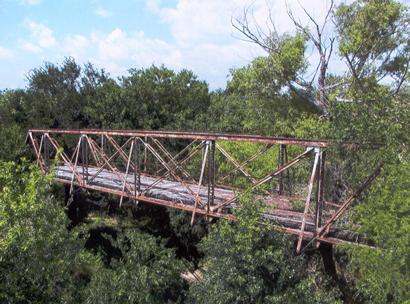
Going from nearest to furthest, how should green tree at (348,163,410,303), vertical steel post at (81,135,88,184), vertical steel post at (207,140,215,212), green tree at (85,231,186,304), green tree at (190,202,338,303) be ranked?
green tree at (348,163,410,303) < green tree at (190,202,338,303) < green tree at (85,231,186,304) < vertical steel post at (207,140,215,212) < vertical steel post at (81,135,88,184)

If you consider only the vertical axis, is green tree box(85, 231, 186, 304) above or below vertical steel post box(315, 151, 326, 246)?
below

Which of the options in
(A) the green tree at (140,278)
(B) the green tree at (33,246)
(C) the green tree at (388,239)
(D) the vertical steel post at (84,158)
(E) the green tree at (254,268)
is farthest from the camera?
(D) the vertical steel post at (84,158)

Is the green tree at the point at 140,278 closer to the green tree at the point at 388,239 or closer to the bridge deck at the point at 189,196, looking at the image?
the bridge deck at the point at 189,196

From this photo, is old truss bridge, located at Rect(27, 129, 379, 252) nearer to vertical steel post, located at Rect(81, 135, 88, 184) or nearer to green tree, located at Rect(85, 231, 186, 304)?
vertical steel post, located at Rect(81, 135, 88, 184)

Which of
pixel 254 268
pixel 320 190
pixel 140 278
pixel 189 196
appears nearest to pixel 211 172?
pixel 189 196

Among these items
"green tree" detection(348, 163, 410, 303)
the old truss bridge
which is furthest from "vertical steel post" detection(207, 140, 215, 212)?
"green tree" detection(348, 163, 410, 303)

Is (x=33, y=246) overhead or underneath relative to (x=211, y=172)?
underneath

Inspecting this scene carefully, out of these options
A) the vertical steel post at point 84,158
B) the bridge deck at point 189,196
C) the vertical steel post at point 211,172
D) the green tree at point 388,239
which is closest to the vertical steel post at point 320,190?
the bridge deck at point 189,196

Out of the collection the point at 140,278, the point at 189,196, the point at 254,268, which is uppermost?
the point at 189,196

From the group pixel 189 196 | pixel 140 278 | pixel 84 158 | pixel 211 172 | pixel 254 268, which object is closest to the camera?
pixel 254 268

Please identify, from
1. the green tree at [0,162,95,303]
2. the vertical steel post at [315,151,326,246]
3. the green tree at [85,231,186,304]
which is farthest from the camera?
the green tree at [85,231,186,304]

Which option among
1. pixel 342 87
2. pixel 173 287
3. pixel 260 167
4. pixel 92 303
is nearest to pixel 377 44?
pixel 342 87

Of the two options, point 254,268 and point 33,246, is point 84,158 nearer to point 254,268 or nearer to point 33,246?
point 33,246

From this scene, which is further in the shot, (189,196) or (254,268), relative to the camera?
(189,196)
